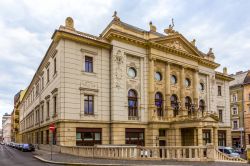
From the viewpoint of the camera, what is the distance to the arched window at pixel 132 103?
3531 centimetres

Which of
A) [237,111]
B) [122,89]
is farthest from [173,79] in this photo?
[237,111]

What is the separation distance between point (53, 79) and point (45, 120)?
7.17 m

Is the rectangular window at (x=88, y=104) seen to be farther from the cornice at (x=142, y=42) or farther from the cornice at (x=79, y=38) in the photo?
the cornice at (x=142, y=42)

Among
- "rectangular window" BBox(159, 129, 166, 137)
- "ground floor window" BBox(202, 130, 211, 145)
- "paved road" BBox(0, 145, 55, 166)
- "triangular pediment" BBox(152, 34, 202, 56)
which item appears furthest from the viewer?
"triangular pediment" BBox(152, 34, 202, 56)

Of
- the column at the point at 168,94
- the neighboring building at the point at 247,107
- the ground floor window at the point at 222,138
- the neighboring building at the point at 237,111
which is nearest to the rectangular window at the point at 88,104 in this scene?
the column at the point at 168,94

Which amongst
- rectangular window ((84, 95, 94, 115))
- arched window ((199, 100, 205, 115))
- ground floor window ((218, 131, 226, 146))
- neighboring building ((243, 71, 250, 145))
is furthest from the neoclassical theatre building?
neighboring building ((243, 71, 250, 145))

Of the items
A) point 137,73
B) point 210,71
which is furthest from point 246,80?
point 137,73

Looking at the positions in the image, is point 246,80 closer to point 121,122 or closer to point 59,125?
point 121,122

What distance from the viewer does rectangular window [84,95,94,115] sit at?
32.0m

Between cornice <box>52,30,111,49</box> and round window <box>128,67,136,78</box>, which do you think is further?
round window <box>128,67,136,78</box>

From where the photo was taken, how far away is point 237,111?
64.1 metres

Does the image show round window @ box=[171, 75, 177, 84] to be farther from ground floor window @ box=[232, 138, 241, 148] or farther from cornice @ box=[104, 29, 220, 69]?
ground floor window @ box=[232, 138, 241, 148]

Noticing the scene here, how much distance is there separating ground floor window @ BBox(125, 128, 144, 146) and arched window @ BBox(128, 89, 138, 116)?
2120 millimetres

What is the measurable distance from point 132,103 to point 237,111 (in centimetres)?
3791
